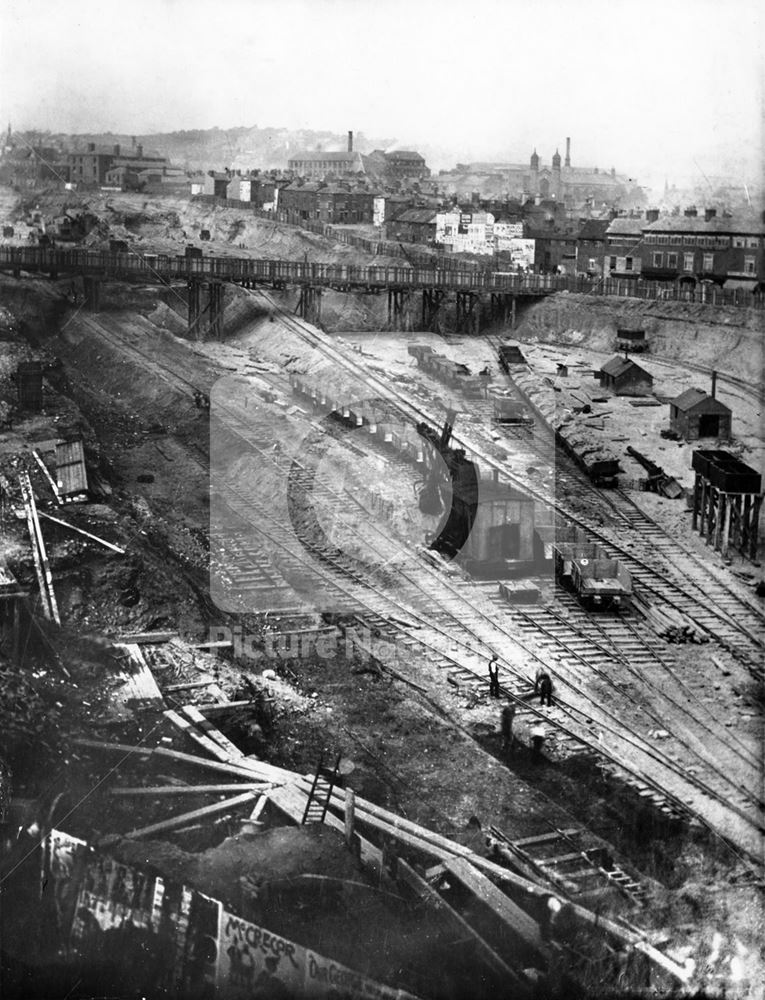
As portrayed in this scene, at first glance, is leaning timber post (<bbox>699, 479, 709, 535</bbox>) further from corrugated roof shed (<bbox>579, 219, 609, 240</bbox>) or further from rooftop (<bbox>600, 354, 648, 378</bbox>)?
corrugated roof shed (<bbox>579, 219, 609, 240</bbox>)

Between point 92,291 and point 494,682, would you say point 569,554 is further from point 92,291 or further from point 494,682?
point 92,291

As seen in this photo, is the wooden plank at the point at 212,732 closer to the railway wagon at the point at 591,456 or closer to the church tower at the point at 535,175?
the railway wagon at the point at 591,456

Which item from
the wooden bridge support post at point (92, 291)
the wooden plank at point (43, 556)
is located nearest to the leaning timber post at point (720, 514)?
the wooden plank at point (43, 556)

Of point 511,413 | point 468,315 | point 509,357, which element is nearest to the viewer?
point 511,413

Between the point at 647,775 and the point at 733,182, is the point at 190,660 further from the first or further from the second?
the point at 733,182

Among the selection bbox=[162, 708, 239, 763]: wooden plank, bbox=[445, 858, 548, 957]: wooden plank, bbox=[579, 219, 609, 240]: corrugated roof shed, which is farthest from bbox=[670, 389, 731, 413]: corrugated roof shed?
bbox=[579, 219, 609, 240]: corrugated roof shed

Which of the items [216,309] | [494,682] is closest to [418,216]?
[216,309]
